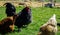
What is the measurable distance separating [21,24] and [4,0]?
37.0ft

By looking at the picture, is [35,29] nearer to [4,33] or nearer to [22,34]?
[22,34]

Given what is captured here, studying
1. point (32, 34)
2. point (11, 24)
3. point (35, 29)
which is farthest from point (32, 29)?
point (11, 24)

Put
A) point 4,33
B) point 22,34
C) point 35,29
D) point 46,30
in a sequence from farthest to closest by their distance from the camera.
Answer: point 35,29 < point 22,34 < point 4,33 < point 46,30

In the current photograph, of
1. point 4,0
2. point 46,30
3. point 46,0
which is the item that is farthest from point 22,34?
point 46,0

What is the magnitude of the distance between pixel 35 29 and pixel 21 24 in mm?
781

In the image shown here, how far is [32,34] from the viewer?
953cm

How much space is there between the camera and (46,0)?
72.8 ft

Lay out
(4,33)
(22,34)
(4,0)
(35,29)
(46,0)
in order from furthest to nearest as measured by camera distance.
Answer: (46,0)
(4,0)
(35,29)
(22,34)
(4,33)

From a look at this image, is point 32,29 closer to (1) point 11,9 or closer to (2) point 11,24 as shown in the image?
(1) point 11,9

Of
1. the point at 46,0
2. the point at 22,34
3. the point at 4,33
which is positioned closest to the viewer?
the point at 4,33

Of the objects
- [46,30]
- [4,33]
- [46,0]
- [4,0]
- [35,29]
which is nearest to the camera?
[46,30]

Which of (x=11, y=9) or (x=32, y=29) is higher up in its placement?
(x=11, y=9)

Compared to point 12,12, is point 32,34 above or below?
below

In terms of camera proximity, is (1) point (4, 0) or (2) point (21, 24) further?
(1) point (4, 0)
